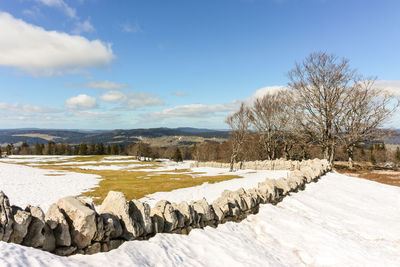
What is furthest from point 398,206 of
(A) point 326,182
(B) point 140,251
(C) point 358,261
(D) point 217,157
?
(D) point 217,157

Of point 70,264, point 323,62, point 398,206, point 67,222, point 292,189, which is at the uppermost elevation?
point 323,62

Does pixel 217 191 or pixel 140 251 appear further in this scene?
pixel 217 191

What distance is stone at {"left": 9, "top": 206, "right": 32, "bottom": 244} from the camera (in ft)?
13.0

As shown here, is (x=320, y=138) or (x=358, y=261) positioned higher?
(x=320, y=138)

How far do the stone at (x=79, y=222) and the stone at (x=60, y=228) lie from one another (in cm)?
16

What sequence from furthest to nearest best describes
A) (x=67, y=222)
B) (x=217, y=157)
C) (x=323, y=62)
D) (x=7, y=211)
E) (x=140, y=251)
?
1. (x=217, y=157)
2. (x=323, y=62)
3. (x=140, y=251)
4. (x=67, y=222)
5. (x=7, y=211)

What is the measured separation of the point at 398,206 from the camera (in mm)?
13469

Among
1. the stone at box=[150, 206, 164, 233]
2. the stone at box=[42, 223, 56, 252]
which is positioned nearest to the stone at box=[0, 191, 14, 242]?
the stone at box=[42, 223, 56, 252]

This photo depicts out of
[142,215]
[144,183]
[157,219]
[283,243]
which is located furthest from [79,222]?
[144,183]

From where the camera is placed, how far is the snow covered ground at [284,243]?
4680 millimetres

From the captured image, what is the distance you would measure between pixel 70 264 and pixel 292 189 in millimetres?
12609

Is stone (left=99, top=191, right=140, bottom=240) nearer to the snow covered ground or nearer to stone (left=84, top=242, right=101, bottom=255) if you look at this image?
the snow covered ground

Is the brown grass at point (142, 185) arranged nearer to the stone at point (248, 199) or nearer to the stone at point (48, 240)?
the stone at point (248, 199)

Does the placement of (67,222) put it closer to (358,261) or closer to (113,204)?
(113,204)
